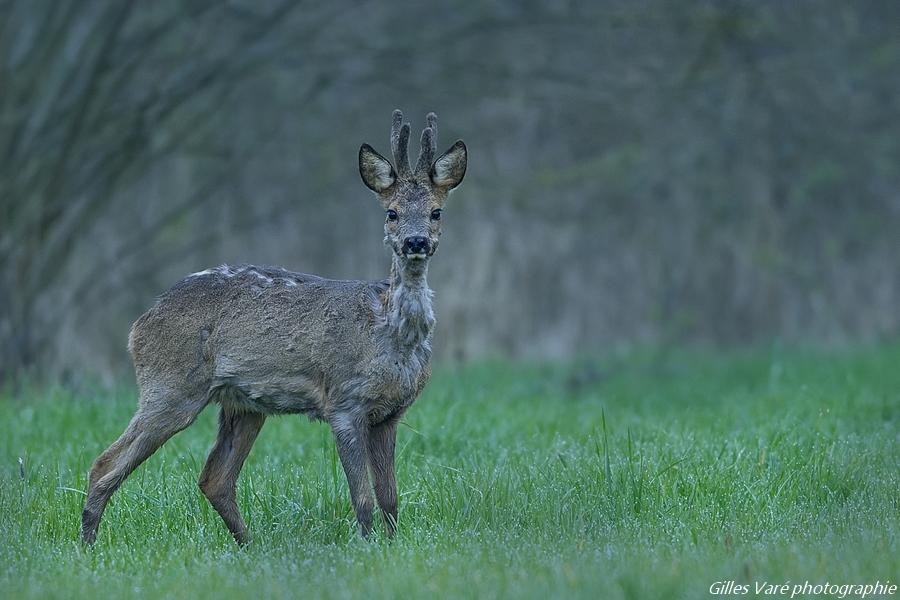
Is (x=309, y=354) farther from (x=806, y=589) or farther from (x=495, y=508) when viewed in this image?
(x=806, y=589)

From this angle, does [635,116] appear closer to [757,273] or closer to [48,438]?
[757,273]

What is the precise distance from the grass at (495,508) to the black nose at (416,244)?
1.22 m

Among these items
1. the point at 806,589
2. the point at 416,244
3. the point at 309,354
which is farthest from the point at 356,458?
the point at 806,589

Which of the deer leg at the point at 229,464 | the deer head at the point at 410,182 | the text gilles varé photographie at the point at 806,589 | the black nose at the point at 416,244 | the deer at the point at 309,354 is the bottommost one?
the text gilles varé photographie at the point at 806,589

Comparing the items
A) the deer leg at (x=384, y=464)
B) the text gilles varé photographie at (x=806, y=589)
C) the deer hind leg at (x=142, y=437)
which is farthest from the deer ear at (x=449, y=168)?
the text gilles varé photographie at (x=806, y=589)

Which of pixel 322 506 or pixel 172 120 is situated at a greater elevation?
pixel 172 120

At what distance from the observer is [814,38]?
16078 mm

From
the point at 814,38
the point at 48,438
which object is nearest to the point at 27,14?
the point at 48,438

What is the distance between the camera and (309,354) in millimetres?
7297

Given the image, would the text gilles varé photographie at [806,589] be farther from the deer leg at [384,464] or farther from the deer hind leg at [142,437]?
the deer hind leg at [142,437]

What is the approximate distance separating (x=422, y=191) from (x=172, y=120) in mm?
10382

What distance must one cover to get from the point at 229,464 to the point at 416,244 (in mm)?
1562

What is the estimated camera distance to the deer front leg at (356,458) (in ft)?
22.8

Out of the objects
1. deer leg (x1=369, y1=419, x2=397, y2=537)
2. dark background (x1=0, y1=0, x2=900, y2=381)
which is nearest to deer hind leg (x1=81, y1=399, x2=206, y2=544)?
deer leg (x1=369, y1=419, x2=397, y2=537)
